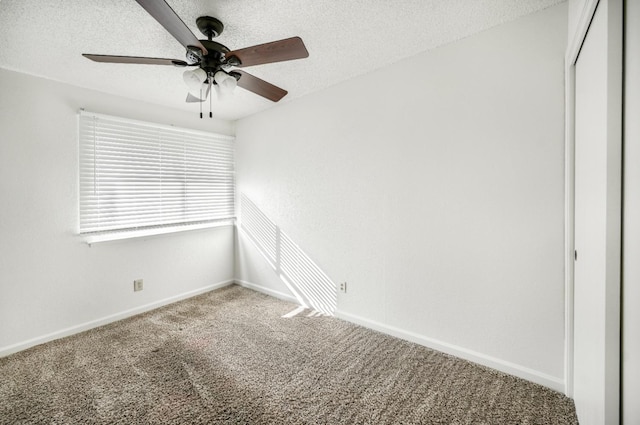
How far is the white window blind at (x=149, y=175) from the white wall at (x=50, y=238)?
0.40ft

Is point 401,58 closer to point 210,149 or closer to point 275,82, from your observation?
point 275,82

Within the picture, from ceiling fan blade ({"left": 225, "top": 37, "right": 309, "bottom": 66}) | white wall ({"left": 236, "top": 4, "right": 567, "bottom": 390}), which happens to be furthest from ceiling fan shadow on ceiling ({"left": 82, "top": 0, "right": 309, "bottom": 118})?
white wall ({"left": 236, "top": 4, "right": 567, "bottom": 390})

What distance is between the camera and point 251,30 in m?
2.00

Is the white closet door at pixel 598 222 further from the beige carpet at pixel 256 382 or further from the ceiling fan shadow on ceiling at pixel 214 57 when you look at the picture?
the ceiling fan shadow on ceiling at pixel 214 57

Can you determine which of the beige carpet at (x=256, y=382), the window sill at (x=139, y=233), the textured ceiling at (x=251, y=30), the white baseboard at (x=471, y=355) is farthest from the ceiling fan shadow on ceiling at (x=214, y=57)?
the white baseboard at (x=471, y=355)

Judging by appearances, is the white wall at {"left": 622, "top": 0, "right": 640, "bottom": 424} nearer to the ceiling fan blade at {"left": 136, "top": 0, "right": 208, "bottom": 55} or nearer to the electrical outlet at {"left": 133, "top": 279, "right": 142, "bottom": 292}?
the ceiling fan blade at {"left": 136, "top": 0, "right": 208, "bottom": 55}

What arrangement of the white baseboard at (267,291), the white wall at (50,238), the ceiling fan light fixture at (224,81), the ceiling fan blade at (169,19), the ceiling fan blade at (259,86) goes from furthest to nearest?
1. the white baseboard at (267,291)
2. the white wall at (50,238)
3. the ceiling fan blade at (259,86)
4. the ceiling fan light fixture at (224,81)
5. the ceiling fan blade at (169,19)

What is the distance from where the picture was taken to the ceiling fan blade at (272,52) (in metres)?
1.60

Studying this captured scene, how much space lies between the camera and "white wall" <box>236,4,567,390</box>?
1920mm

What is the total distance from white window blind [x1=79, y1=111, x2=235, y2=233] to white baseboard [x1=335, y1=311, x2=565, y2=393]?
2.38m

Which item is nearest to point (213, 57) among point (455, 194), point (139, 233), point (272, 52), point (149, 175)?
point (272, 52)

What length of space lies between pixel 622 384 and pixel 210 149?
13.4ft

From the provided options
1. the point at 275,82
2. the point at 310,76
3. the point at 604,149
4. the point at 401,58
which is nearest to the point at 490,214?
the point at 604,149

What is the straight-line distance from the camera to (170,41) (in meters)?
2.11
